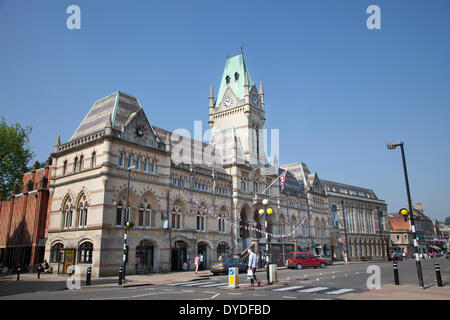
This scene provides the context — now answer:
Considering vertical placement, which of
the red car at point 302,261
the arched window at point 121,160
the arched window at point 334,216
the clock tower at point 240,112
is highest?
the clock tower at point 240,112

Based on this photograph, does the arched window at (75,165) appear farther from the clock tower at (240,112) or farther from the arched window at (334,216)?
the arched window at (334,216)

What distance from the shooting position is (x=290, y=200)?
60188mm

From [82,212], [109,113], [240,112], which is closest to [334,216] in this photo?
[240,112]

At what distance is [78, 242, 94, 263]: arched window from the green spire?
33.0 meters

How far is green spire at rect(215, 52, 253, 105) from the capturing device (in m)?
56.0

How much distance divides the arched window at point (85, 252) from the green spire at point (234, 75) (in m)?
33.0

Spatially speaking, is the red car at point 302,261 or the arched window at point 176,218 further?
the red car at point 302,261

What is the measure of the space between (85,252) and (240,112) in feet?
104

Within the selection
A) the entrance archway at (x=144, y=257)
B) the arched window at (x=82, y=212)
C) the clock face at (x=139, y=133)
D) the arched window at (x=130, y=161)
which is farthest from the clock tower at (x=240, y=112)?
the arched window at (x=82, y=212)

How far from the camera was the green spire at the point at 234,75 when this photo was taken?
56.0 meters
